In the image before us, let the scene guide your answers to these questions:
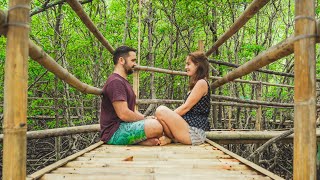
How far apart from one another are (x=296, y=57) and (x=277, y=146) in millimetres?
7689

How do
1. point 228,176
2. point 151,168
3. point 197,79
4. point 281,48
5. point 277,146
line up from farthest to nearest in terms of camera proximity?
point 277,146
point 197,79
point 151,168
point 228,176
point 281,48

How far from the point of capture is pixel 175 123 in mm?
2877

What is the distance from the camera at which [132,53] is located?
3.22 meters

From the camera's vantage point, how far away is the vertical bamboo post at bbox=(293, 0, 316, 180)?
1107mm

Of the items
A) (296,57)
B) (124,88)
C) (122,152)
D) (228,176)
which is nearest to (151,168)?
(228,176)

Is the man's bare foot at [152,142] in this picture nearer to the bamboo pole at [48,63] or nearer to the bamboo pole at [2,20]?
the bamboo pole at [48,63]

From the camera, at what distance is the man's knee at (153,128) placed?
2.80 m

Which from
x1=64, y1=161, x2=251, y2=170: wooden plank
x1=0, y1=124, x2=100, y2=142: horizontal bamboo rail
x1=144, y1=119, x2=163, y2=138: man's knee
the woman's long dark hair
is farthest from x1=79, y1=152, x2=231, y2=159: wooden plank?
the woman's long dark hair

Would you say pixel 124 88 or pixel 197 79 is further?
pixel 197 79

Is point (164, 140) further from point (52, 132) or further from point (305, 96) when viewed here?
point (305, 96)

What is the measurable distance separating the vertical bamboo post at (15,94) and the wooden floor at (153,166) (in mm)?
371

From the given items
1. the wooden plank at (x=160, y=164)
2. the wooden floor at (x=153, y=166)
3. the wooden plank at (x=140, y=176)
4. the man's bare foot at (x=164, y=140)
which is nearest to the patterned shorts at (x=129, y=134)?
the man's bare foot at (x=164, y=140)

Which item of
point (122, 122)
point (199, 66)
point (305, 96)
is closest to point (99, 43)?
point (199, 66)

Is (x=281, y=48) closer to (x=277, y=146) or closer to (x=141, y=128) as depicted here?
(x=141, y=128)
